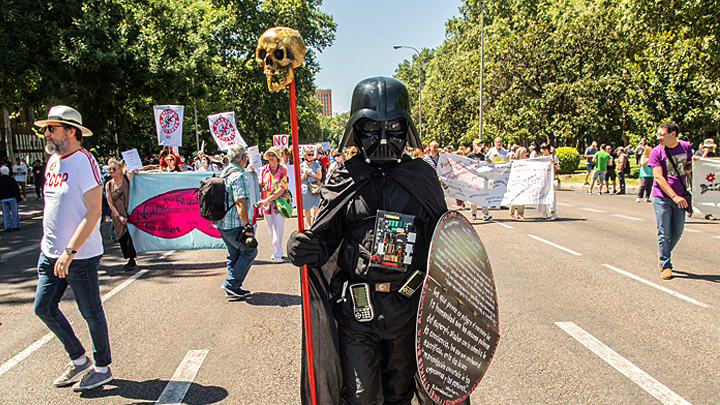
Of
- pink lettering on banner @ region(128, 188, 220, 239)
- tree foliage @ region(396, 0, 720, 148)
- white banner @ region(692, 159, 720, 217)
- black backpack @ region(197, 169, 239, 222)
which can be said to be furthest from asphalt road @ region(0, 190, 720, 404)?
tree foliage @ region(396, 0, 720, 148)

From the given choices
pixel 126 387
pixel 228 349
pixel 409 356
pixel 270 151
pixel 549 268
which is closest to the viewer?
pixel 409 356

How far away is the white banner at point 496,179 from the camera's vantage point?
12.4 metres

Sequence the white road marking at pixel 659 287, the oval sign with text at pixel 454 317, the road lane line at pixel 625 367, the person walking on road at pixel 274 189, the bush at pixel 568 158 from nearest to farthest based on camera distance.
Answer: the oval sign with text at pixel 454 317
the road lane line at pixel 625 367
the white road marking at pixel 659 287
the person walking on road at pixel 274 189
the bush at pixel 568 158

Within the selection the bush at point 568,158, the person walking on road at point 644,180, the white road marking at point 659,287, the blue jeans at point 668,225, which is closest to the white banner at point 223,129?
the white road marking at point 659,287

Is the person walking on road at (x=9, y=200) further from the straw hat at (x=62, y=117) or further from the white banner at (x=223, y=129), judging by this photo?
the straw hat at (x=62, y=117)

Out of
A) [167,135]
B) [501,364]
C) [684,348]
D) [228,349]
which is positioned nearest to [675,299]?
[684,348]

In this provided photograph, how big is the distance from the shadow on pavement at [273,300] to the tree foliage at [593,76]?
57.8ft

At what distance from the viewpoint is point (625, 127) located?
29984 mm

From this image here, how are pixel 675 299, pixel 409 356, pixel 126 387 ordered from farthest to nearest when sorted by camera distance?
pixel 675 299 < pixel 126 387 < pixel 409 356

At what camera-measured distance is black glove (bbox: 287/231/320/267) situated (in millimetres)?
2506

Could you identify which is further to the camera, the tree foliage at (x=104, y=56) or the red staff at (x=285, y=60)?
the tree foliage at (x=104, y=56)

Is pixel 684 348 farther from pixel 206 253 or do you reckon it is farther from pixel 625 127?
pixel 625 127

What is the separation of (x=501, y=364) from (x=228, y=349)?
2396 mm

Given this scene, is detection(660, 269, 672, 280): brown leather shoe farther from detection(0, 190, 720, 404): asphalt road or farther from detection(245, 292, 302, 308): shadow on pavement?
detection(245, 292, 302, 308): shadow on pavement
